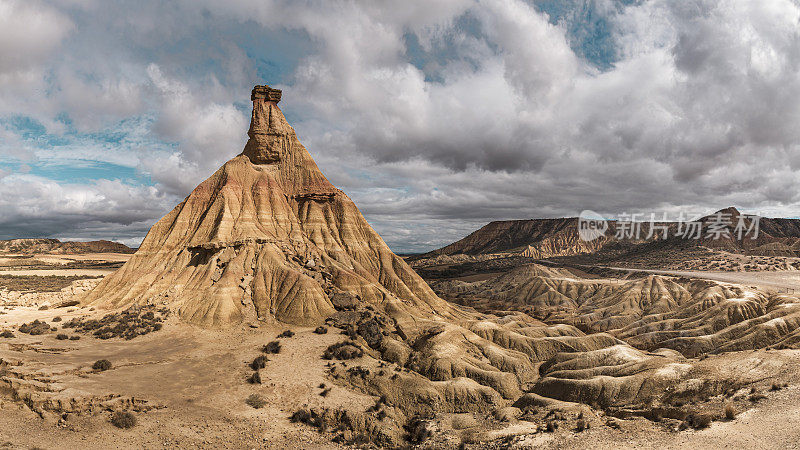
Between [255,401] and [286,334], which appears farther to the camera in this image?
[286,334]

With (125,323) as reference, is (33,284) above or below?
below

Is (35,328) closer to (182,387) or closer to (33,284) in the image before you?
(182,387)

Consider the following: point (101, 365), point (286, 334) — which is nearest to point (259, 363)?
point (286, 334)

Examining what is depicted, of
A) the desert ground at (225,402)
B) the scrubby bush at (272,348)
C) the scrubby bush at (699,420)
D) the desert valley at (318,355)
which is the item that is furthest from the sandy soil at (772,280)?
the scrubby bush at (272,348)

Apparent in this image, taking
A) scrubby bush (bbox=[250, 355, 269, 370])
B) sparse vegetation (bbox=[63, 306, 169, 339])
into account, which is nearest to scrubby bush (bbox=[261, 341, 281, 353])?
scrubby bush (bbox=[250, 355, 269, 370])

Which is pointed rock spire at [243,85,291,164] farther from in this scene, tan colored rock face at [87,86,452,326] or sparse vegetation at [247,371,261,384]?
sparse vegetation at [247,371,261,384]

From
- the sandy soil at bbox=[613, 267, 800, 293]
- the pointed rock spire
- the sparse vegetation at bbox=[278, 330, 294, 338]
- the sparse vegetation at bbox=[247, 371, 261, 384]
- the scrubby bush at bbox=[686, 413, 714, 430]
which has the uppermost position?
the pointed rock spire
